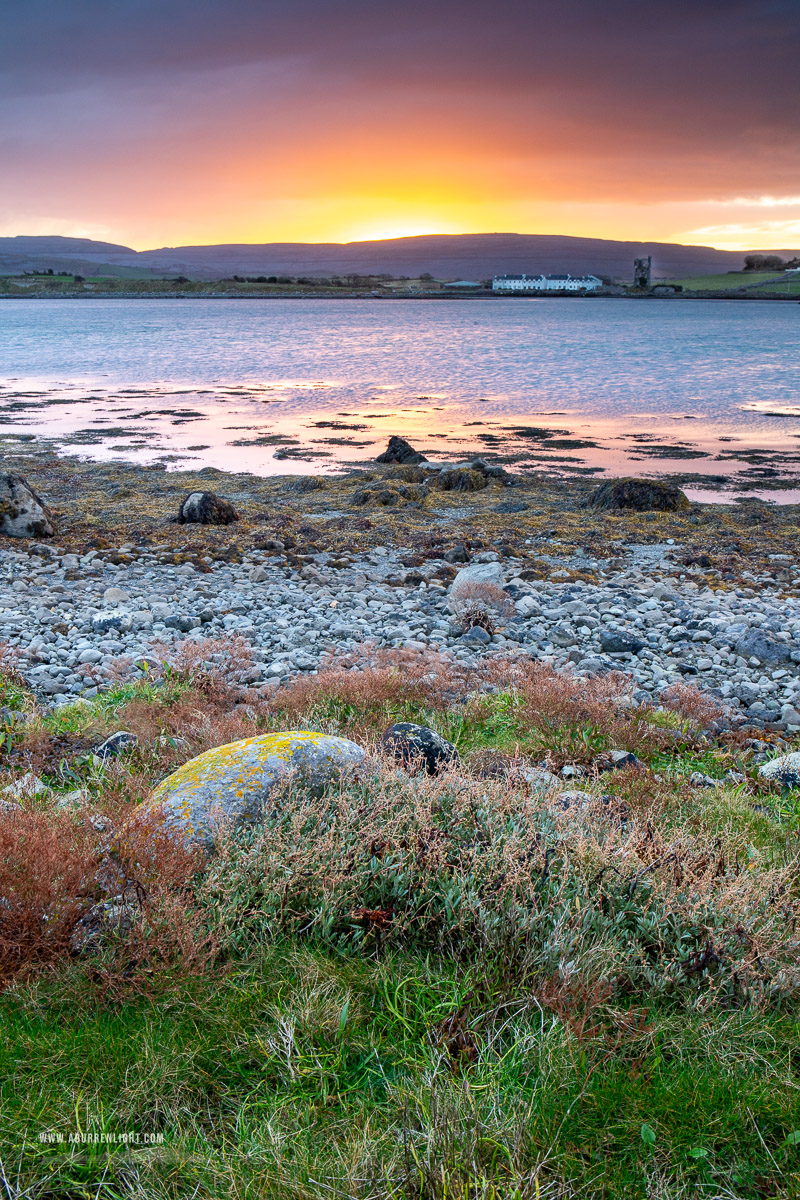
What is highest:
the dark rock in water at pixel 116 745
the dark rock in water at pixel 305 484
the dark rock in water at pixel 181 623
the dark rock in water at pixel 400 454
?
the dark rock in water at pixel 400 454

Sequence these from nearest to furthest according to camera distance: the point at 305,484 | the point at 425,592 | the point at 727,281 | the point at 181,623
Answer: the point at 181,623 < the point at 425,592 < the point at 305,484 < the point at 727,281

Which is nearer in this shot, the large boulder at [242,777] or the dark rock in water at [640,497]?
the large boulder at [242,777]

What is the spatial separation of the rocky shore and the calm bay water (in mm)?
6848

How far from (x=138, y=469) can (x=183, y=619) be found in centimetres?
1259

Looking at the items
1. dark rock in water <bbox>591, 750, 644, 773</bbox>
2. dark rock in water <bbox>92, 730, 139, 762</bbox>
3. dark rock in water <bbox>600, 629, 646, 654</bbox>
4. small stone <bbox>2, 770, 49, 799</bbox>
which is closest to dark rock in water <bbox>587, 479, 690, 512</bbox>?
dark rock in water <bbox>600, 629, 646, 654</bbox>

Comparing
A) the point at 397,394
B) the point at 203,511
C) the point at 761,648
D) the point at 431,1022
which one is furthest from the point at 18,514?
the point at 397,394

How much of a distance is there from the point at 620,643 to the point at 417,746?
4.44 m

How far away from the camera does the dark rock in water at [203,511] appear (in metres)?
14.8

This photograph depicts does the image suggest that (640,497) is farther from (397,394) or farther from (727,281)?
(727,281)

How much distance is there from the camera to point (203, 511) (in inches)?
583

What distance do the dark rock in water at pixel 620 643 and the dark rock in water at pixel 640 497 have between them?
8.58m

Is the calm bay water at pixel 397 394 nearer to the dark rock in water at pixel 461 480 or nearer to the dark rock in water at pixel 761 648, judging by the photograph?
the dark rock in water at pixel 461 480

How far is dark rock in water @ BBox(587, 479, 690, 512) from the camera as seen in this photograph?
16625mm

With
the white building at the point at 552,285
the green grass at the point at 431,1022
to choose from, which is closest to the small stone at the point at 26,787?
the green grass at the point at 431,1022
